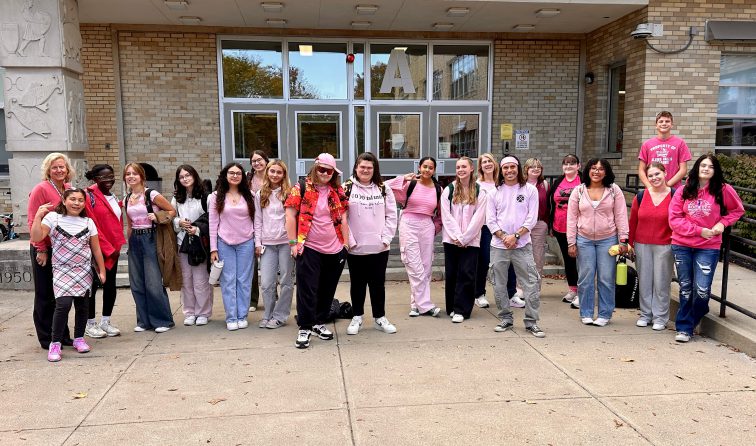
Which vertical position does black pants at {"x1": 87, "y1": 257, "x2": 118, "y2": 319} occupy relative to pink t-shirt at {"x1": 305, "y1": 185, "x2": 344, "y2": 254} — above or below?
below

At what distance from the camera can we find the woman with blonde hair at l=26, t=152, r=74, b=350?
16.0 feet

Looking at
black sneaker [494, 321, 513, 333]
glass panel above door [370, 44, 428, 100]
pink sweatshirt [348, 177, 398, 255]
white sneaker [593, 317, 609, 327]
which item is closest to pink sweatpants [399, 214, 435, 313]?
pink sweatshirt [348, 177, 398, 255]

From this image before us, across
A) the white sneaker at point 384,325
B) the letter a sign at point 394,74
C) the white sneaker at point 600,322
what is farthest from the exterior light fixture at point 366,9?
the white sneaker at point 600,322

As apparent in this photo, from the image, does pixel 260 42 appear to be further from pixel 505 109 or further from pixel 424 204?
pixel 424 204

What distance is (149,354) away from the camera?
4.91 m

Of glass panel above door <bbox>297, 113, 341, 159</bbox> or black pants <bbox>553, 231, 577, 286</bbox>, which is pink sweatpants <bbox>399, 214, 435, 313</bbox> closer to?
black pants <bbox>553, 231, 577, 286</bbox>

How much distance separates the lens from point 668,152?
6.22 metres

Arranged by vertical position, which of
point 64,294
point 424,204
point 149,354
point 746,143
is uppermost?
point 746,143

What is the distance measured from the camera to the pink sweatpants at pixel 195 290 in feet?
18.7

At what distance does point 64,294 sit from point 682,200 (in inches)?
224

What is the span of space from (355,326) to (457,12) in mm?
6365

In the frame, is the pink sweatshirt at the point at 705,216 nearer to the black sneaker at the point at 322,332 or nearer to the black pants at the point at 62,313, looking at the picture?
the black sneaker at the point at 322,332

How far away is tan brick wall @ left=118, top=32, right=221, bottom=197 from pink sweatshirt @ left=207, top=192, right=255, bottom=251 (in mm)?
5525

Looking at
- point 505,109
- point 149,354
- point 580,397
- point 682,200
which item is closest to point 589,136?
point 505,109
